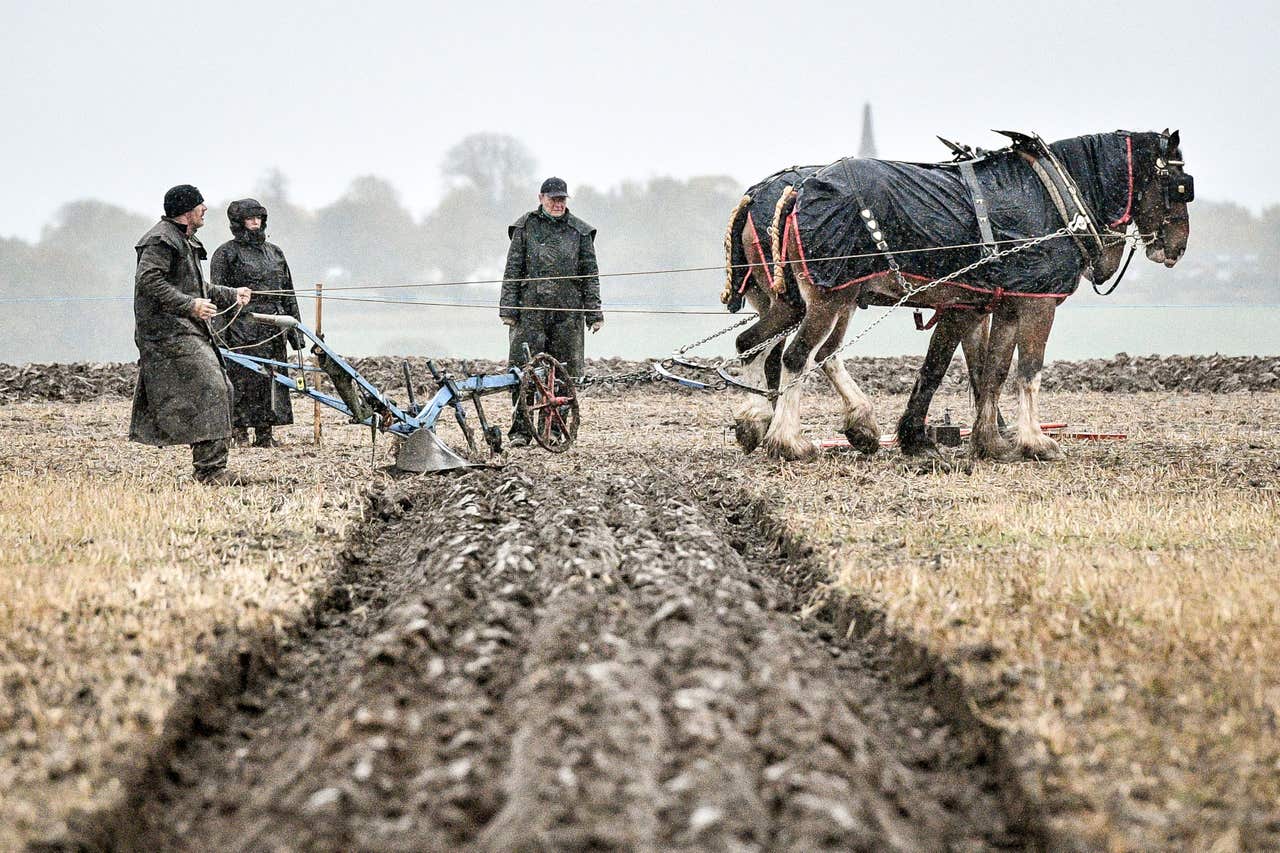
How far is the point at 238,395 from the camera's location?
10234 mm

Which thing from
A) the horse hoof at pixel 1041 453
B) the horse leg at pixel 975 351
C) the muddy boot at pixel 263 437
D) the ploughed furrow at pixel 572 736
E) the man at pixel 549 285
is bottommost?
the ploughed furrow at pixel 572 736

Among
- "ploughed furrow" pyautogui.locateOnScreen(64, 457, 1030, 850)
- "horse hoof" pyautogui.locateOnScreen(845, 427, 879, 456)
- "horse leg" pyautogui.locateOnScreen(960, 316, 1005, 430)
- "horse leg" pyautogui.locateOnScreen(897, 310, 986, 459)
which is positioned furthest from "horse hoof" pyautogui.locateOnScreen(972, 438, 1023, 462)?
"ploughed furrow" pyautogui.locateOnScreen(64, 457, 1030, 850)

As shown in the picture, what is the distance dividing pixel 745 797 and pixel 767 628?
55.5 inches

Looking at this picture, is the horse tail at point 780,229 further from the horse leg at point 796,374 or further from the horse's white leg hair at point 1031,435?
the horse's white leg hair at point 1031,435

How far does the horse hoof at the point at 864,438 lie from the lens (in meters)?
8.99

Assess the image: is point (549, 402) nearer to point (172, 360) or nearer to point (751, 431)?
point (751, 431)

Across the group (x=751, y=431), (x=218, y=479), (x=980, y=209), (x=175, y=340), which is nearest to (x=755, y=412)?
(x=751, y=431)

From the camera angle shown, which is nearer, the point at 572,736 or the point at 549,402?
the point at 572,736

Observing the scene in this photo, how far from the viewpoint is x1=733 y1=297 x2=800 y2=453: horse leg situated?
8945mm

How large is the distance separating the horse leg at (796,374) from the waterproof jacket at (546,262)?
1965 millimetres

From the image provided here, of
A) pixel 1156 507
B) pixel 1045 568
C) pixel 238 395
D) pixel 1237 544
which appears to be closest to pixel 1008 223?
pixel 1156 507

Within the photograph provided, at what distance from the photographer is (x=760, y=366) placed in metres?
9.13

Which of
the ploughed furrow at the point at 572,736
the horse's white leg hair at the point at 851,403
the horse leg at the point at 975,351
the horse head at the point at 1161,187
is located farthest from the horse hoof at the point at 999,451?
the ploughed furrow at the point at 572,736

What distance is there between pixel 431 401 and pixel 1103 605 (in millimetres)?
4936
